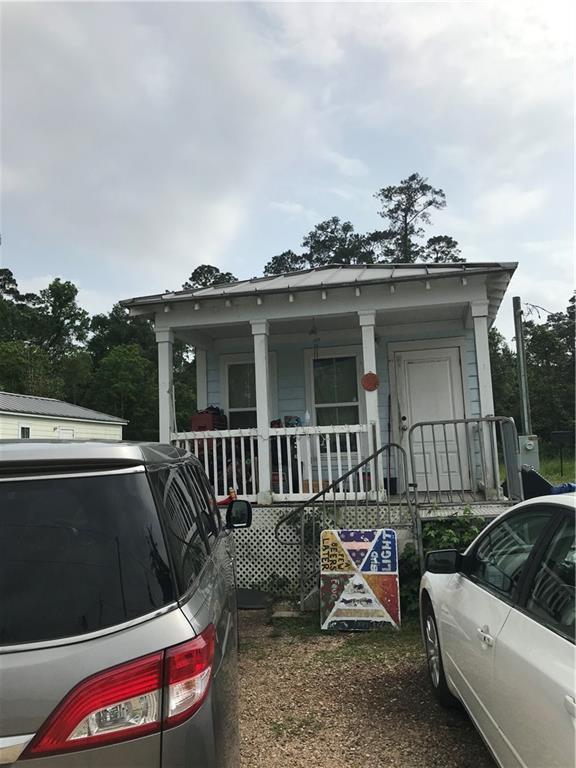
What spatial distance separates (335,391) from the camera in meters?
8.80

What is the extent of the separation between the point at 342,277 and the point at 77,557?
679cm

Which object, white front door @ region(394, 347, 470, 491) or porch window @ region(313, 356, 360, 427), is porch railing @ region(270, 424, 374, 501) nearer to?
porch window @ region(313, 356, 360, 427)

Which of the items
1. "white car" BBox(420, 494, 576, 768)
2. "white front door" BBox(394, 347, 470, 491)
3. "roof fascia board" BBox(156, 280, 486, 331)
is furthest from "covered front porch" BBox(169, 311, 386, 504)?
"white car" BBox(420, 494, 576, 768)

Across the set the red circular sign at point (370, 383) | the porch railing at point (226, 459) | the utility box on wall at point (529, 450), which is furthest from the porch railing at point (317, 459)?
the utility box on wall at point (529, 450)

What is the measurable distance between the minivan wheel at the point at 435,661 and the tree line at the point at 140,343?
2893cm

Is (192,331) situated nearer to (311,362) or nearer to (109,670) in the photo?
(311,362)

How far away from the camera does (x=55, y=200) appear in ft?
31.9

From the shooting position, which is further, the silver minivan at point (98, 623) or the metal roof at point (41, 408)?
the metal roof at point (41, 408)

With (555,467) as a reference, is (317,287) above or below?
above

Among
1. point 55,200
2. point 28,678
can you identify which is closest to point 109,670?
point 28,678

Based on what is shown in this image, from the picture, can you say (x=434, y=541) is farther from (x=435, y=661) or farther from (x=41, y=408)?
(x=41, y=408)

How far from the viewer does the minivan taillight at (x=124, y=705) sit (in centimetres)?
123

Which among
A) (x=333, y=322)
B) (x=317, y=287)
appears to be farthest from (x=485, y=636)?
(x=333, y=322)

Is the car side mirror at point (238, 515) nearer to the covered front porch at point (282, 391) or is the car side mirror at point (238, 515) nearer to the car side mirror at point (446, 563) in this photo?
the car side mirror at point (446, 563)
